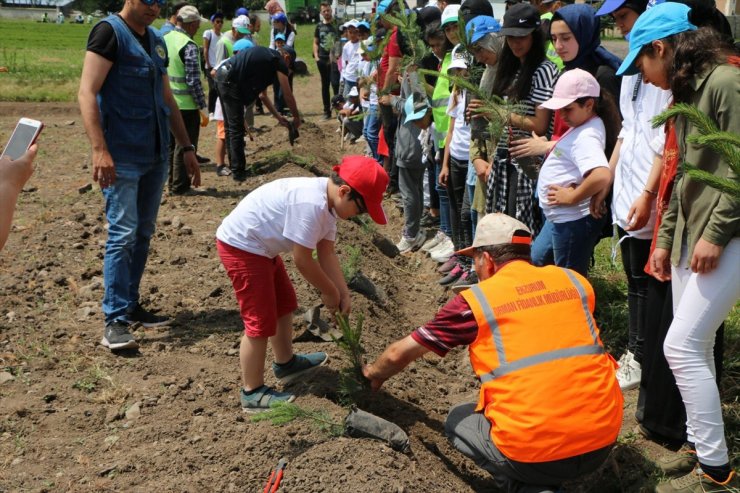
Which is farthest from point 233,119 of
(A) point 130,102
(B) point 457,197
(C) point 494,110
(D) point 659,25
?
(D) point 659,25

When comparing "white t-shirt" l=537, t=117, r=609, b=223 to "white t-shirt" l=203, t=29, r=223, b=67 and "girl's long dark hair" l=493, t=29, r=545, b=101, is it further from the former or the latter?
"white t-shirt" l=203, t=29, r=223, b=67

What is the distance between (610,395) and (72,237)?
17.0ft

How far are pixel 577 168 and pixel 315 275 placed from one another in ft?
5.64

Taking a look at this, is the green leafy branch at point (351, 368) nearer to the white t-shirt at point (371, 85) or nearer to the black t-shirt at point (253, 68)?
the white t-shirt at point (371, 85)

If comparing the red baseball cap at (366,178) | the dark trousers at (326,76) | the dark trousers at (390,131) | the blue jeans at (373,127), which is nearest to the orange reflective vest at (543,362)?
the red baseball cap at (366,178)

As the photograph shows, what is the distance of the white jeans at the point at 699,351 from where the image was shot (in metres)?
3.19

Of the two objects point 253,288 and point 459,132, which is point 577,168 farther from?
point 253,288

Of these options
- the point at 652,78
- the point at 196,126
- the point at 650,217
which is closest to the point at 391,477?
the point at 650,217

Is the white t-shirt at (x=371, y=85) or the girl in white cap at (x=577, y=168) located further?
the white t-shirt at (x=371, y=85)

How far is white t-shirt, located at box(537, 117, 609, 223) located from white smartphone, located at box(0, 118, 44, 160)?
2767 mm

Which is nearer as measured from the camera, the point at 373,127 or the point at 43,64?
the point at 373,127

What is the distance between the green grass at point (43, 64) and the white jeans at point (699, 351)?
796 cm

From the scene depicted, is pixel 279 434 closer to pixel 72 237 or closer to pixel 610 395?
pixel 610 395

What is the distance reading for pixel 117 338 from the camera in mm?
4914
